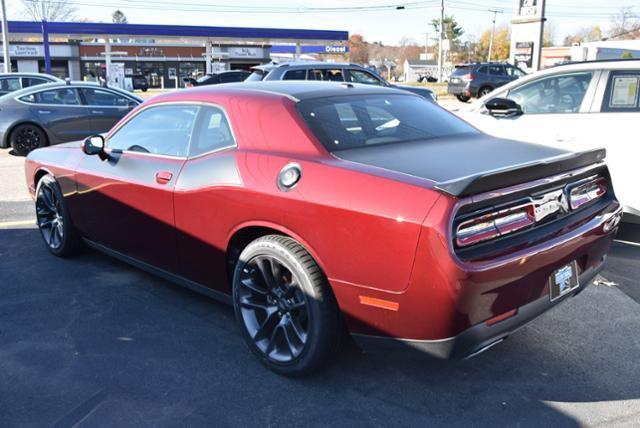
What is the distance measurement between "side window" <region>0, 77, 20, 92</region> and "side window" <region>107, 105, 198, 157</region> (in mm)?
12077

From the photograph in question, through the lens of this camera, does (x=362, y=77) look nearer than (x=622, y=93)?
No

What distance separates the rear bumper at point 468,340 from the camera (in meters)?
2.78

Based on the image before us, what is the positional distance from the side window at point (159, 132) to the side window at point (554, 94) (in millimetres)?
4180

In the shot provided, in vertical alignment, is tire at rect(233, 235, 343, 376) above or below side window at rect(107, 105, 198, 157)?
below

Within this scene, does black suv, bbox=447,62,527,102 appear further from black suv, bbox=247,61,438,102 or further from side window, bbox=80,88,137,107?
side window, bbox=80,88,137,107

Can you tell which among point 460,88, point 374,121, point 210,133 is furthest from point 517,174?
point 460,88

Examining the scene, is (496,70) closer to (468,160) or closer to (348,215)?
(468,160)

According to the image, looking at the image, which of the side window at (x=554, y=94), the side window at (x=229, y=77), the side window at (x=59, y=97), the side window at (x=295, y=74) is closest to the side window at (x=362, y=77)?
the side window at (x=295, y=74)

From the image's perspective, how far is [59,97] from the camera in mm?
11953

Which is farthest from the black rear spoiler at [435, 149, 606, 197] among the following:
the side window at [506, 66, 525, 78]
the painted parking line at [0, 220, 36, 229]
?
Answer: the side window at [506, 66, 525, 78]

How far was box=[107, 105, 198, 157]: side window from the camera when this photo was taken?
4129 mm

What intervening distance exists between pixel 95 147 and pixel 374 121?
220cm

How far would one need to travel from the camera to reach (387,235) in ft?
9.15

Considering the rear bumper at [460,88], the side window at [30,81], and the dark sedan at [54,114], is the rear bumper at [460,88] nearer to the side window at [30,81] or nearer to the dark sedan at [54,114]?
the side window at [30,81]
